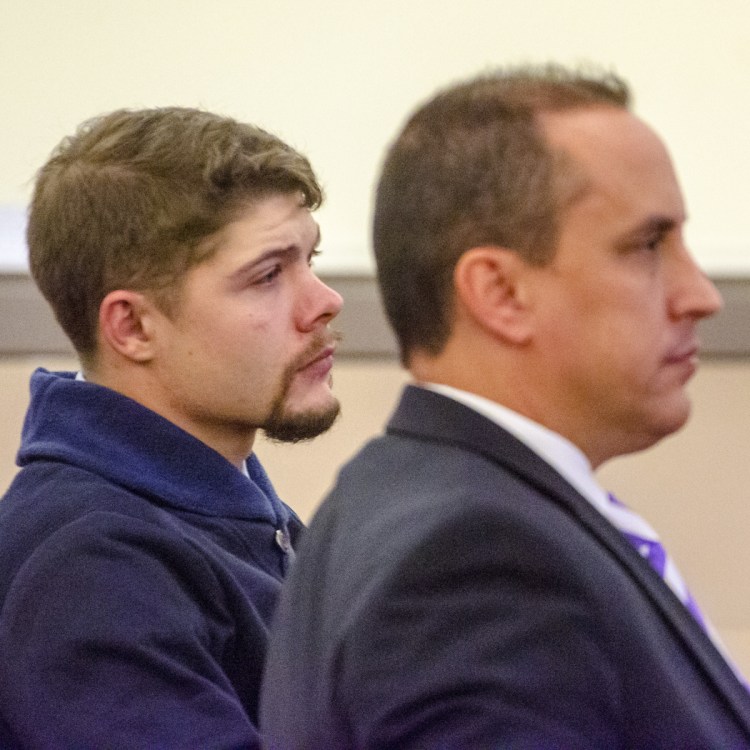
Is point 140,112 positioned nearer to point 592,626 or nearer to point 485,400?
point 485,400

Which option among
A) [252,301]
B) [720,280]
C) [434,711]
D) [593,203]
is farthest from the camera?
[720,280]

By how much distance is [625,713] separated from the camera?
27.5 inches

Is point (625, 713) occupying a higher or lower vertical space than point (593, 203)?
→ lower

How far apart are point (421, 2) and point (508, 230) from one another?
1.53 m

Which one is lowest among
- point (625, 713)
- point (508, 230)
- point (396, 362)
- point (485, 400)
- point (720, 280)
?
point (396, 362)

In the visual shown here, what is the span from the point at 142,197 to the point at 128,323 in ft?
0.43

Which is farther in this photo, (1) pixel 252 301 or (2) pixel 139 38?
(2) pixel 139 38

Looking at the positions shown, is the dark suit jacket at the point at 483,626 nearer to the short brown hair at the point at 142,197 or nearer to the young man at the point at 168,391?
the young man at the point at 168,391

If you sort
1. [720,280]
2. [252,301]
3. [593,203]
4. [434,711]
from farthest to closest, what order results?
[720,280], [252,301], [593,203], [434,711]

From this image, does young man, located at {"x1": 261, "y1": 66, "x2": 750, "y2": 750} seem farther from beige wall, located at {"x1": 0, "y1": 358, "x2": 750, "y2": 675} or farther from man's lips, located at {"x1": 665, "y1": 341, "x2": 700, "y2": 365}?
beige wall, located at {"x1": 0, "y1": 358, "x2": 750, "y2": 675}

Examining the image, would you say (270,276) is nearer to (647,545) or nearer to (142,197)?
(142,197)

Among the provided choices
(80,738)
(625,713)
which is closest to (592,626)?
(625,713)

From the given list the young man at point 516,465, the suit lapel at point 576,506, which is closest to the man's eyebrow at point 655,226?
the young man at point 516,465

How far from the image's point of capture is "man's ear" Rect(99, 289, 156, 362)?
1.36m
